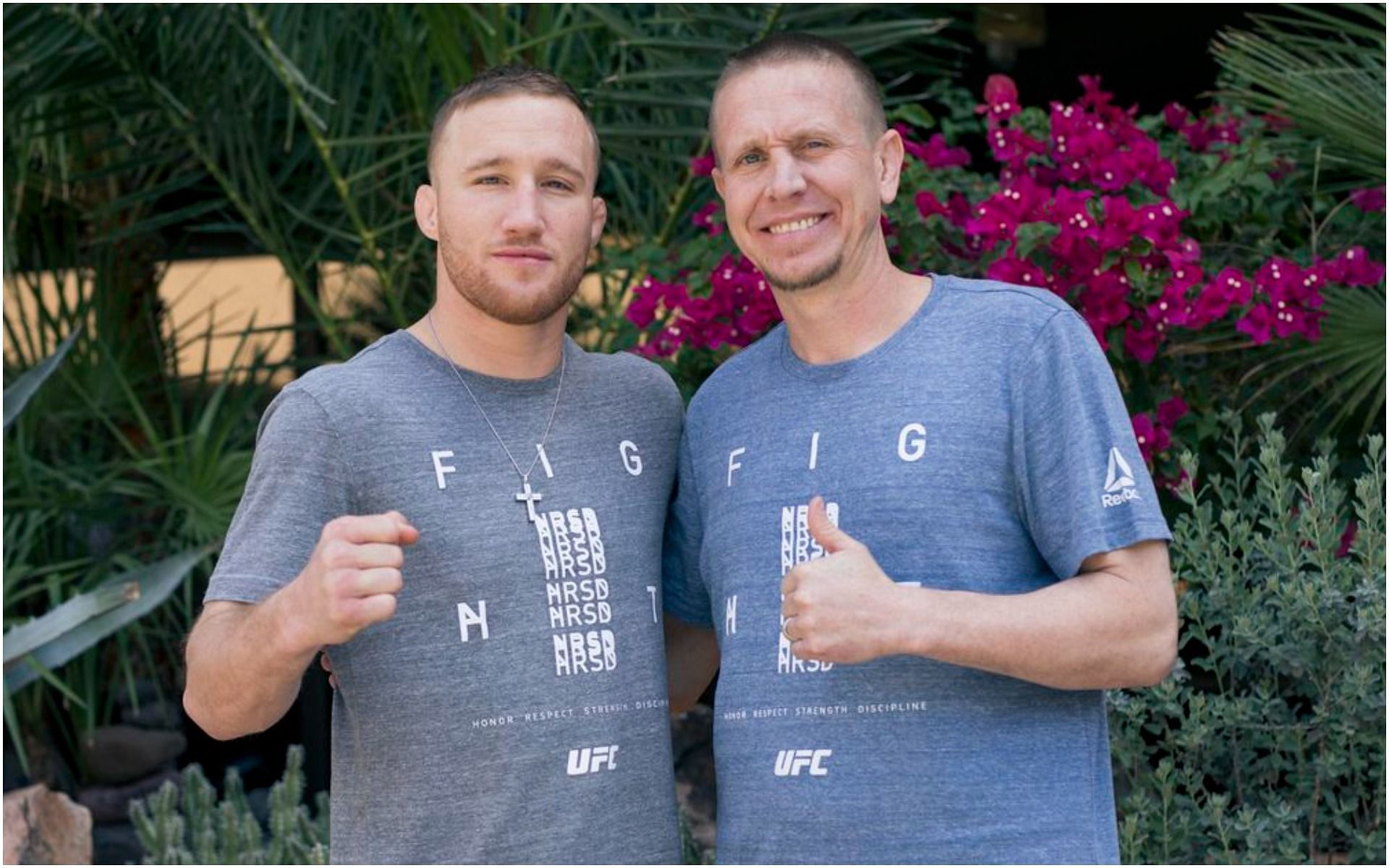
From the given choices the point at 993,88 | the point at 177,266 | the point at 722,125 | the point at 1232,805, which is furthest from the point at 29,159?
the point at 1232,805

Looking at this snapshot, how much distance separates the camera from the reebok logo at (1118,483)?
1.85 metres

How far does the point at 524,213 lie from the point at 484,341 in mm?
175

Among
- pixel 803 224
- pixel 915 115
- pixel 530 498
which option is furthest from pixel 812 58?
pixel 915 115

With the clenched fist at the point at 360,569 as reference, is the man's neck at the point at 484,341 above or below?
above

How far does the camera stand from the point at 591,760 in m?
2.01

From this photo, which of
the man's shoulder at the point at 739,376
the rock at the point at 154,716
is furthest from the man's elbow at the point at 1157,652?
the rock at the point at 154,716

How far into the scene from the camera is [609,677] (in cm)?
204

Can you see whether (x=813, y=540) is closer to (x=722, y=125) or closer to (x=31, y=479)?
(x=722, y=125)

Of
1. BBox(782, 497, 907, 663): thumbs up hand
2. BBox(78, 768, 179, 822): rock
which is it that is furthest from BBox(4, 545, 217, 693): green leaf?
BBox(782, 497, 907, 663): thumbs up hand

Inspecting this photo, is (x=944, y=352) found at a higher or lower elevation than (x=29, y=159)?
lower

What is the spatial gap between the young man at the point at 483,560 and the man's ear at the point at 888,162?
15.2 inches

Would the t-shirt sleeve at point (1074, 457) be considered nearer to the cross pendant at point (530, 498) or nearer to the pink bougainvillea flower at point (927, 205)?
the cross pendant at point (530, 498)

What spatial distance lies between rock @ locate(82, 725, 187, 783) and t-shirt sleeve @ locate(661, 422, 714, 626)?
3883 millimetres

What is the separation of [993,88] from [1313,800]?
171 centimetres
